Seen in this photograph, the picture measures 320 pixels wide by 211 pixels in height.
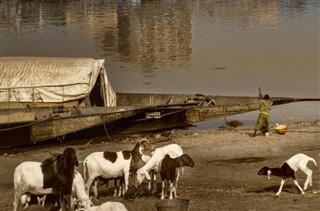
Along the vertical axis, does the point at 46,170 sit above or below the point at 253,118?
above

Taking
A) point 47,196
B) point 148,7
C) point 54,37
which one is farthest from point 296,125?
point 148,7

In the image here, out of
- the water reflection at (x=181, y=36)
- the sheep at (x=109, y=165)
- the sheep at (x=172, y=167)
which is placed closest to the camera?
the sheep at (x=172, y=167)

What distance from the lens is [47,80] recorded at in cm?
3045

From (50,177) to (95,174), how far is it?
7.31 feet

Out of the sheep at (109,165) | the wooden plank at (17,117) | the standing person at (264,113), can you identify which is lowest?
the wooden plank at (17,117)

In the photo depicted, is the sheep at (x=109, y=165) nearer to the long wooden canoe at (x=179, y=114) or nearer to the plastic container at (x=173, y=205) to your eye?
the plastic container at (x=173, y=205)

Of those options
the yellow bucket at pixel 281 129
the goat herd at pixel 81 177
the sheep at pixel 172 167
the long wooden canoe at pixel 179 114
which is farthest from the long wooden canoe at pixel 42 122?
the sheep at pixel 172 167

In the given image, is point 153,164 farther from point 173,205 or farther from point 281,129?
point 281,129

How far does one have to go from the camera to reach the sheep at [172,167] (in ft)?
62.4

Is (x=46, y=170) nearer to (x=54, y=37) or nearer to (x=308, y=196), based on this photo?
(x=308, y=196)

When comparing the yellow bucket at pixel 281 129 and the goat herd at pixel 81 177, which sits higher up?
the goat herd at pixel 81 177

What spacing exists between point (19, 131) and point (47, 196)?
1149 centimetres

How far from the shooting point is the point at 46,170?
17.6 meters

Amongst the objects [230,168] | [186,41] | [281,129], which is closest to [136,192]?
[230,168]
